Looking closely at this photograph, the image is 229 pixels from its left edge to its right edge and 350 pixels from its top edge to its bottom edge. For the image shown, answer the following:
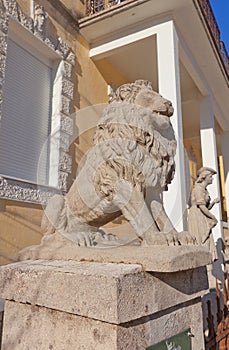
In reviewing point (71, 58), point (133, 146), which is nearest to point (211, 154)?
point (71, 58)

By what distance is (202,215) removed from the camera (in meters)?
5.15

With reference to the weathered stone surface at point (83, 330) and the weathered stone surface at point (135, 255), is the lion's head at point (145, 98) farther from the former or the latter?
the weathered stone surface at point (83, 330)

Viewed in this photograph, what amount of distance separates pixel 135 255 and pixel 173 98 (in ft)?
12.6

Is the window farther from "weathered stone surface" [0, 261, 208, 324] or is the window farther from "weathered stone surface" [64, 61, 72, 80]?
"weathered stone surface" [0, 261, 208, 324]

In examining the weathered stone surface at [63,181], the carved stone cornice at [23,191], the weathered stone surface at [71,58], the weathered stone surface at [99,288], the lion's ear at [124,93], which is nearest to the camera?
the weathered stone surface at [99,288]

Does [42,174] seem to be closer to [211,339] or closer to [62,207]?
[62,207]

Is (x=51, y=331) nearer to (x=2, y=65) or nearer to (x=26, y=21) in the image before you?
(x=2, y=65)

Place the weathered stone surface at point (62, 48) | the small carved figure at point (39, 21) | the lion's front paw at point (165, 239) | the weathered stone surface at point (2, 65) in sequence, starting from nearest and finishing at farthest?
the lion's front paw at point (165, 239)
the weathered stone surface at point (2, 65)
the small carved figure at point (39, 21)
the weathered stone surface at point (62, 48)

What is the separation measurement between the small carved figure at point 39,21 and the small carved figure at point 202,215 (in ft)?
11.1

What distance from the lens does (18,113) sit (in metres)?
4.38

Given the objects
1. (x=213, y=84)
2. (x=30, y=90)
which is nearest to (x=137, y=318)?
(x=30, y=90)

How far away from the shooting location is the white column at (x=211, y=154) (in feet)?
21.2

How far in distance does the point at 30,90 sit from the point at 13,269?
11.8 ft

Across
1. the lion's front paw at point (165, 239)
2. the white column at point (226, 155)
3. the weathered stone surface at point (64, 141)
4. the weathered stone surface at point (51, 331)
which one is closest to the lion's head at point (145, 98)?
the lion's front paw at point (165, 239)
